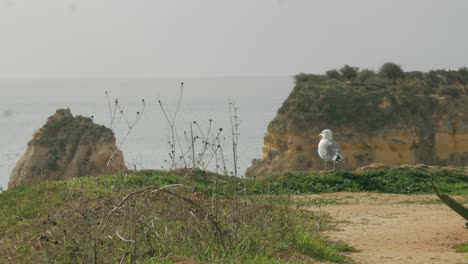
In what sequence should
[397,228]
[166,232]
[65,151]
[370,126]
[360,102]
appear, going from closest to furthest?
[166,232]
[397,228]
[65,151]
[370,126]
[360,102]

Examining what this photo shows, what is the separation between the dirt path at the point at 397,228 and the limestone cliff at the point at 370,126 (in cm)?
1572

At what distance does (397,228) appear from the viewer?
12711 mm

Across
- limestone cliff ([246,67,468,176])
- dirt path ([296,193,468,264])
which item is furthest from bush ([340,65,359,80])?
dirt path ([296,193,468,264])

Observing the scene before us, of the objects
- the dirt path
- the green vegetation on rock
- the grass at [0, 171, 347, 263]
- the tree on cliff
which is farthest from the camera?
the tree on cliff

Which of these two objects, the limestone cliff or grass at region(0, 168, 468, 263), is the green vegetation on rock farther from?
grass at region(0, 168, 468, 263)

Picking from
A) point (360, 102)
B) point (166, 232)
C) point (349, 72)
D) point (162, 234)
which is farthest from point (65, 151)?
point (166, 232)

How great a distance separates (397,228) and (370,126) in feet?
71.4

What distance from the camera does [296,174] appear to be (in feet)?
63.5

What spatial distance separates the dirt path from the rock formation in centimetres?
1213

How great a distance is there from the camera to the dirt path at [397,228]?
1025 cm

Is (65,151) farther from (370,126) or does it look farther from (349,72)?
(349,72)

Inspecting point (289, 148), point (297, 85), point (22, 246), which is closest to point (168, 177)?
point (22, 246)

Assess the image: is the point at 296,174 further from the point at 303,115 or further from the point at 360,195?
the point at 303,115

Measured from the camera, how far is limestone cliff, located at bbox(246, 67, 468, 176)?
33.4m
